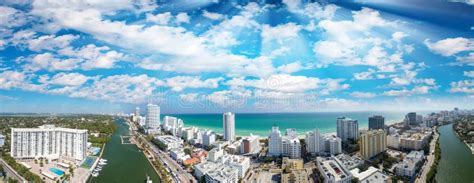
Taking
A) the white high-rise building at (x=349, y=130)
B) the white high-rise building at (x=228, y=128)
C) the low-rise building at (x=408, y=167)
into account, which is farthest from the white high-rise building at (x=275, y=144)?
the white high-rise building at (x=228, y=128)

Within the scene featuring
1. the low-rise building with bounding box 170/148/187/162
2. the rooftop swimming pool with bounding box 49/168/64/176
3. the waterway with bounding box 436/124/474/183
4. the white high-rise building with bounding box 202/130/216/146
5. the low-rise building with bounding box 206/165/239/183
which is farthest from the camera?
the white high-rise building with bounding box 202/130/216/146

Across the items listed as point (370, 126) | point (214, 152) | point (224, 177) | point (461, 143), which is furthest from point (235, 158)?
point (370, 126)

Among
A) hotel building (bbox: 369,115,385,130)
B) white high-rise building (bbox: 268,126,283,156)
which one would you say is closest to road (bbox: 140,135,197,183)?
white high-rise building (bbox: 268,126,283,156)

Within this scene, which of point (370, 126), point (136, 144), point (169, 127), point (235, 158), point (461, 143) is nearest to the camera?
point (235, 158)

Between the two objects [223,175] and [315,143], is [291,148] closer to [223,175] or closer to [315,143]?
[315,143]

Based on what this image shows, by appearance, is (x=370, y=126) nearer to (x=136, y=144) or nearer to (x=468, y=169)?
(x=468, y=169)

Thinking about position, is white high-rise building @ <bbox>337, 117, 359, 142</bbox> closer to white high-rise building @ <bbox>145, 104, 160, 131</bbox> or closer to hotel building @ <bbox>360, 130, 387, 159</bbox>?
hotel building @ <bbox>360, 130, 387, 159</bbox>
